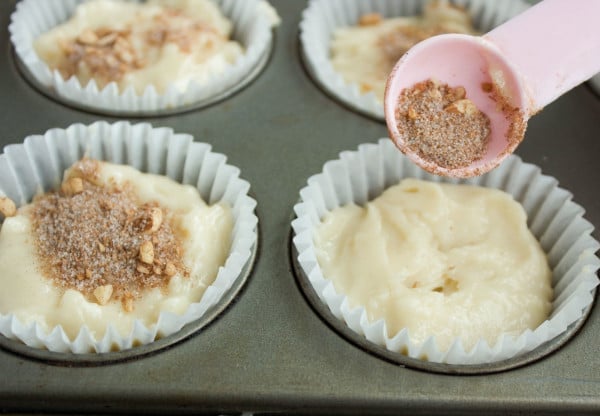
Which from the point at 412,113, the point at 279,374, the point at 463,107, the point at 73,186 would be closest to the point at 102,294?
the point at 73,186

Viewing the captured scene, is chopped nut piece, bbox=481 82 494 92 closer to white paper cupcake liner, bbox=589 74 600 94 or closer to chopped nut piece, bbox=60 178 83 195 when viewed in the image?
white paper cupcake liner, bbox=589 74 600 94

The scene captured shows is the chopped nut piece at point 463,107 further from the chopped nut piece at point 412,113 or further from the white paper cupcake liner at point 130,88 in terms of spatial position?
the white paper cupcake liner at point 130,88

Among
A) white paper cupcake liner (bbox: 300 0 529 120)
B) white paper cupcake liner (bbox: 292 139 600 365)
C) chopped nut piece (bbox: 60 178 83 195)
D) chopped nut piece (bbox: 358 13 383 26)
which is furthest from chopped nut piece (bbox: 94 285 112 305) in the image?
chopped nut piece (bbox: 358 13 383 26)

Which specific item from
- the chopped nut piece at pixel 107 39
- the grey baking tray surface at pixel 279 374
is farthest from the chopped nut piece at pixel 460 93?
the chopped nut piece at pixel 107 39

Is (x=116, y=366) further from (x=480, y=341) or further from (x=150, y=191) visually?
(x=480, y=341)

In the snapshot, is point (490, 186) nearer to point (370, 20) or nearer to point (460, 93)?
point (460, 93)

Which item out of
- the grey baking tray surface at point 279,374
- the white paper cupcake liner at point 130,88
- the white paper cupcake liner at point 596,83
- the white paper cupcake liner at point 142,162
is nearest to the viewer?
the grey baking tray surface at point 279,374

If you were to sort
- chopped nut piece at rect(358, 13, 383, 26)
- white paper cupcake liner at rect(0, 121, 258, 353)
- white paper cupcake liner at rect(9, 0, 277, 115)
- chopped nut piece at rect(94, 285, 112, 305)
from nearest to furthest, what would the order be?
chopped nut piece at rect(94, 285, 112, 305), white paper cupcake liner at rect(0, 121, 258, 353), white paper cupcake liner at rect(9, 0, 277, 115), chopped nut piece at rect(358, 13, 383, 26)
